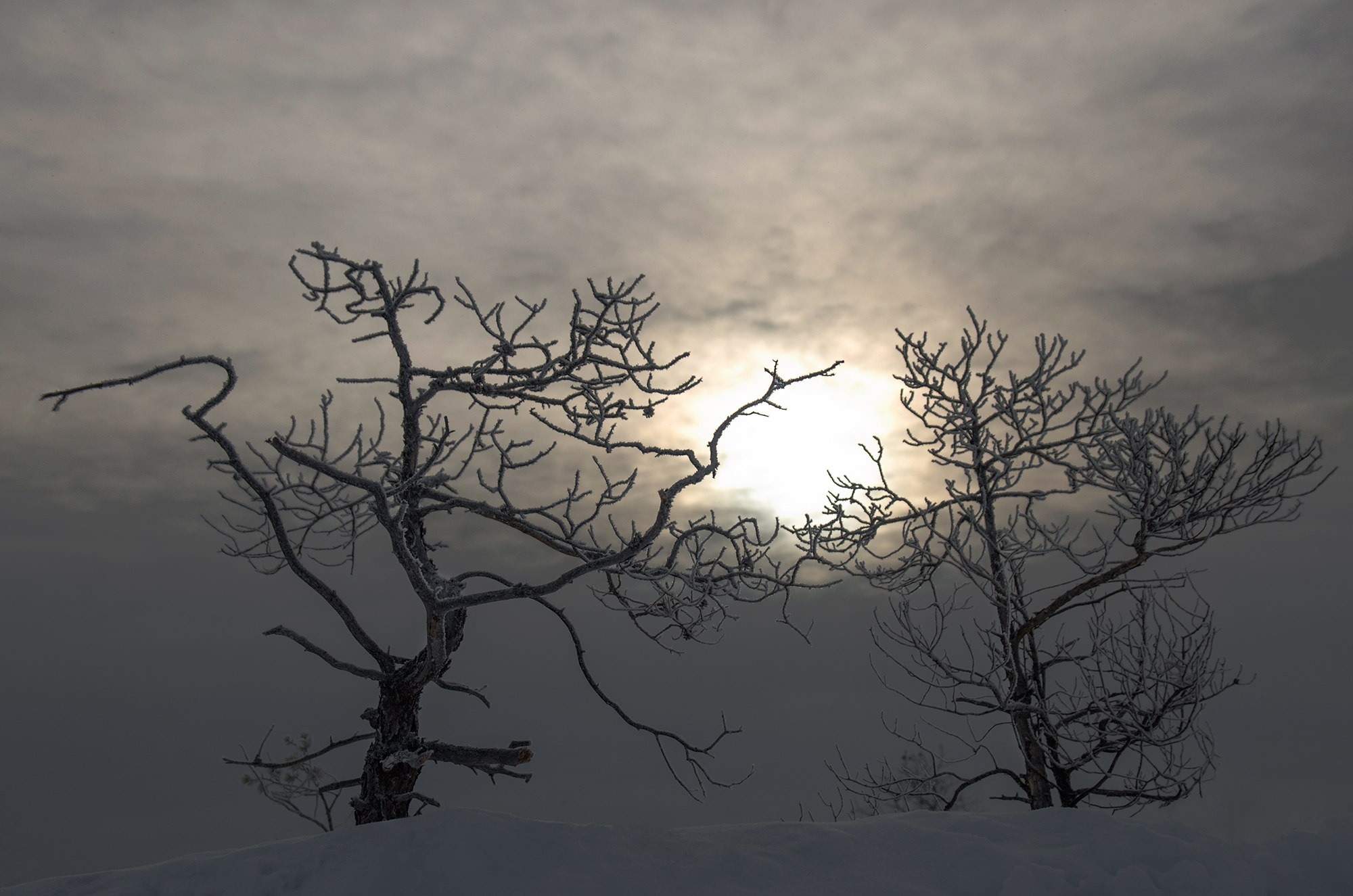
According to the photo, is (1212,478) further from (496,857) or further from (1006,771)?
(496,857)

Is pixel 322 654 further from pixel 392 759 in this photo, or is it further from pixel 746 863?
pixel 746 863

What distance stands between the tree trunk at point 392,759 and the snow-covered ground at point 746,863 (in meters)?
1.30

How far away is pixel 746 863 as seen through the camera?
5.24 m

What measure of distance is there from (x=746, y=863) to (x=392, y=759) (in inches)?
120

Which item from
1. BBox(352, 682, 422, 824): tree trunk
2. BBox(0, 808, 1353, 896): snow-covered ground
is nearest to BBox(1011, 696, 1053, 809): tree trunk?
BBox(0, 808, 1353, 896): snow-covered ground

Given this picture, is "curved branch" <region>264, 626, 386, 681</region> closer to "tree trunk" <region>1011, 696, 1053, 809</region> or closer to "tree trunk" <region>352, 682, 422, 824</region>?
"tree trunk" <region>352, 682, 422, 824</region>

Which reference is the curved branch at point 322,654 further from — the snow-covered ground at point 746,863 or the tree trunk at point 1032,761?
the tree trunk at point 1032,761

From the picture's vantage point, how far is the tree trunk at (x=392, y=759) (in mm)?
6789

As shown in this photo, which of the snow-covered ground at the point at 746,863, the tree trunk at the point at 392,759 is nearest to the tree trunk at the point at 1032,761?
the snow-covered ground at the point at 746,863

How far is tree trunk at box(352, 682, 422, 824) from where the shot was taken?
6.79m

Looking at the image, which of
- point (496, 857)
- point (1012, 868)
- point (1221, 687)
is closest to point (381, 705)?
point (496, 857)

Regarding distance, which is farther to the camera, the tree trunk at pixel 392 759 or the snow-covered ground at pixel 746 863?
the tree trunk at pixel 392 759

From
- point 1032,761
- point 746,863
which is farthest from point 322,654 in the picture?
point 1032,761

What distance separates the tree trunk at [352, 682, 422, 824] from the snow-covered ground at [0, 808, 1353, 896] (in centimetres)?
130
